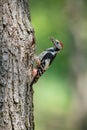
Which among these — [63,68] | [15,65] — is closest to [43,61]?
[15,65]

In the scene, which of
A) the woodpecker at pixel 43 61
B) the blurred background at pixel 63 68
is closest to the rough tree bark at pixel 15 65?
the woodpecker at pixel 43 61

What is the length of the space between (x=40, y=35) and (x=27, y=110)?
14318 mm

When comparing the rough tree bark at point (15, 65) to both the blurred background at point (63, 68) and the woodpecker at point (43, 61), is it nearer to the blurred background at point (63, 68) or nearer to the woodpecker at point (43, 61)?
the woodpecker at point (43, 61)

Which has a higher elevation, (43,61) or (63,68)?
(43,61)

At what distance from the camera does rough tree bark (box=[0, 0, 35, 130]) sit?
278 inches

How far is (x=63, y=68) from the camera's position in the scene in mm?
22891

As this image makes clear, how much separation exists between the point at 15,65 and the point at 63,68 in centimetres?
1579

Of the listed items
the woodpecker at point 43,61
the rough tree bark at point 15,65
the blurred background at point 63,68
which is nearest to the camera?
the rough tree bark at point 15,65

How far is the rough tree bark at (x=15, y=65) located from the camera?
7059mm

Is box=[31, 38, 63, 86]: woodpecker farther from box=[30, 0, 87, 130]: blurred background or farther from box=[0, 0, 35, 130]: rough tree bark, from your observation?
box=[30, 0, 87, 130]: blurred background

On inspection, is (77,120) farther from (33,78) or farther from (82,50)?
(33,78)

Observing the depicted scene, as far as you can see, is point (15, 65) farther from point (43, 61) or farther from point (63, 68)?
point (63, 68)

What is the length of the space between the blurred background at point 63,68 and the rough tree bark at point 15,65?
12446mm

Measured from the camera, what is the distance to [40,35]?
21.5 meters
